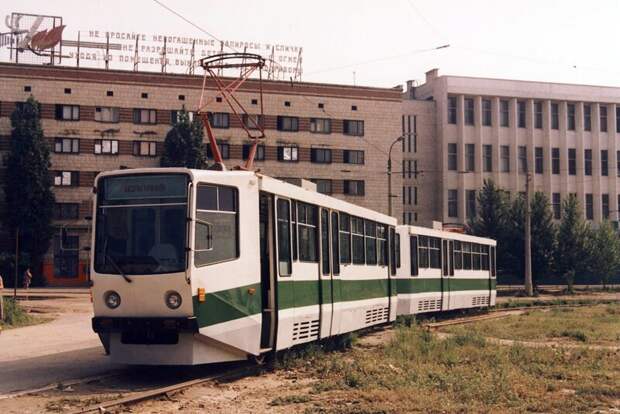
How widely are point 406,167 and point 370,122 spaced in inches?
408

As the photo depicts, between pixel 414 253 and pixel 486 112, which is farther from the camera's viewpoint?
pixel 486 112

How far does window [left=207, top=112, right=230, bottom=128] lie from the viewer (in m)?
62.9

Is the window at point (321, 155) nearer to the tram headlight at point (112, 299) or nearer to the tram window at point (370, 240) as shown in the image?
the tram window at point (370, 240)

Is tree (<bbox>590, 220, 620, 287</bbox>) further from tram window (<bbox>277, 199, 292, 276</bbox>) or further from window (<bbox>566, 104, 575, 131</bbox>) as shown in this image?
tram window (<bbox>277, 199, 292, 276</bbox>)

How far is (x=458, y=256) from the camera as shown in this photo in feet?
90.6

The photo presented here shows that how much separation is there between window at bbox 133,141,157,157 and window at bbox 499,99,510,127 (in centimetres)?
3422

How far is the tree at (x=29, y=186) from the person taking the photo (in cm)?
5556

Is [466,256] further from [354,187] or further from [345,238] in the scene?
[354,187]

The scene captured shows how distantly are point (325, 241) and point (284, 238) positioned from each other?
2.12m

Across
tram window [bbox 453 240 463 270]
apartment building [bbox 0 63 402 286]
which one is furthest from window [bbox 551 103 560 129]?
tram window [bbox 453 240 463 270]

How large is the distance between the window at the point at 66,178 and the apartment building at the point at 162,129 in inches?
2.9

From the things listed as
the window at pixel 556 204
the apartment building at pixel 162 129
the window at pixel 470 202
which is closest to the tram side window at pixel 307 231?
the apartment building at pixel 162 129

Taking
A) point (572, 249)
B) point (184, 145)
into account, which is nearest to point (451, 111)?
point (572, 249)

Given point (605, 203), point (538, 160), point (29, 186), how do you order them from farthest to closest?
point (605, 203), point (538, 160), point (29, 186)
